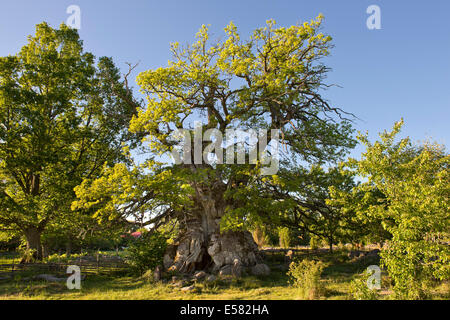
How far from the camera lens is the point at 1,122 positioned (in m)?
16.0

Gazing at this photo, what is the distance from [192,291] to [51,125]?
550 inches

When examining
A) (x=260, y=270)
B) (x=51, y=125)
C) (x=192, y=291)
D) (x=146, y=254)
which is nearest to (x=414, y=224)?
(x=192, y=291)

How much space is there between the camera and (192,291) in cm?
1049

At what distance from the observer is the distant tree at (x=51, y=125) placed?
1570 centimetres

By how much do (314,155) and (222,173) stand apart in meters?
5.42

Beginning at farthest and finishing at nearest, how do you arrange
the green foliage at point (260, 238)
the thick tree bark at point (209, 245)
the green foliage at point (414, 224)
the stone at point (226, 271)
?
the green foliage at point (260, 238) < the thick tree bark at point (209, 245) < the stone at point (226, 271) < the green foliage at point (414, 224)

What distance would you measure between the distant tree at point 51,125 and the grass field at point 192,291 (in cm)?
476

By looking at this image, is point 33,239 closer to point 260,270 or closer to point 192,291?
point 192,291

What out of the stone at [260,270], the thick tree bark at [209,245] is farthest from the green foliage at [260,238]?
the stone at [260,270]

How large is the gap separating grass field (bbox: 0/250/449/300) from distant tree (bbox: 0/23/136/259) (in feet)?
15.6

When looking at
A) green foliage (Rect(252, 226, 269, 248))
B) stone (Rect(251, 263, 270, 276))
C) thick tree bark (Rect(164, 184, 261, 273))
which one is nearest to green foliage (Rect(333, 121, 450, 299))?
stone (Rect(251, 263, 270, 276))

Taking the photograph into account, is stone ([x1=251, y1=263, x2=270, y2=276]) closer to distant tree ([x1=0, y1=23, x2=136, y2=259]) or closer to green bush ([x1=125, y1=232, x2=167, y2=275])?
green bush ([x1=125, y1=232, x2=167, y2=275])

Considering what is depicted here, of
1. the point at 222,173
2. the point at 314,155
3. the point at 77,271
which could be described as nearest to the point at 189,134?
the point at 222,173

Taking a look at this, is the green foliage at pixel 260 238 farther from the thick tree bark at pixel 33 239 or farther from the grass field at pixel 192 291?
the thick tree bark at pixel 33 239
